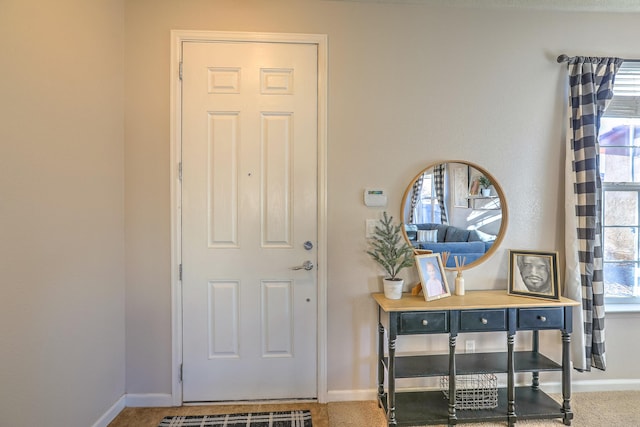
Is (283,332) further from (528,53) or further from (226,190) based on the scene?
(528,53)

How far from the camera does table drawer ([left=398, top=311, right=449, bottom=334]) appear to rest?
1805 mm

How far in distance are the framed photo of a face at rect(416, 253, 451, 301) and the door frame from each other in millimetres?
597

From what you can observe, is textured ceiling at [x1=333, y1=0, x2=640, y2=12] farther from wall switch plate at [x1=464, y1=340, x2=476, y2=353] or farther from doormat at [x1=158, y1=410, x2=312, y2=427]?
doormat at [x1=158, y1=410, x2=312, y2=427]

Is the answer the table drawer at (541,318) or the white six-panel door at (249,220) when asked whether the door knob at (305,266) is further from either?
the table drawer at (541,318)

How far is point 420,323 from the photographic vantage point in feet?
5.93

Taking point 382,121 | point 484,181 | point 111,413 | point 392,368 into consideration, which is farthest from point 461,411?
point 111,413

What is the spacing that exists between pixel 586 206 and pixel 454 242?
84 centimetres

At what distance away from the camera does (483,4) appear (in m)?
2.11

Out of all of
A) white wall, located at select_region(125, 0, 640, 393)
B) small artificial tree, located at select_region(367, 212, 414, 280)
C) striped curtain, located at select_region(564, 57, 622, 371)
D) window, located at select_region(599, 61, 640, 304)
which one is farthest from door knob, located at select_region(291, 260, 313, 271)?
window, located at select_region(599, 61, 640, 304)

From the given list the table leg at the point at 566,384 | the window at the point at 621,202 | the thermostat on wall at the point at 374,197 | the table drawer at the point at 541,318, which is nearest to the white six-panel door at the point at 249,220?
the thermostat on wall at the point at 374,197

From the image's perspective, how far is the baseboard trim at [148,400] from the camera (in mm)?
2037

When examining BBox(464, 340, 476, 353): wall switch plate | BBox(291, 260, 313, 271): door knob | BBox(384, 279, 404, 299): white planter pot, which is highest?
BBox(291, 260, 313, 271): door knob

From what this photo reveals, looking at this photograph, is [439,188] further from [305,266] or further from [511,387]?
[511,387]

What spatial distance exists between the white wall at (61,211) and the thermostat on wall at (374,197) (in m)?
1.55
